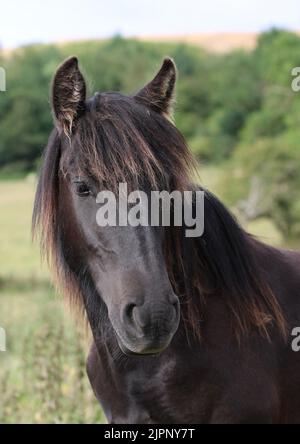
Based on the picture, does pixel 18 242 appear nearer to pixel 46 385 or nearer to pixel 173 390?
pixel 46 385

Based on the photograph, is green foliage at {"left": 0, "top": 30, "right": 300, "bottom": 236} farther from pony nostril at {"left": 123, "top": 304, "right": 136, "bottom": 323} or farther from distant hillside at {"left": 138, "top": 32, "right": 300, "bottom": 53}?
pony nostril at {"left": 123, "top": 304, "right": 136, "bottom": 323}

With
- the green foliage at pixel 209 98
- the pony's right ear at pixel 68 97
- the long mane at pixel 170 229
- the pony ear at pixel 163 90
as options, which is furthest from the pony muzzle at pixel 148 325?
the green foliage at pixel 209 98

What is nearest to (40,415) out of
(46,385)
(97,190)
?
(46,385)

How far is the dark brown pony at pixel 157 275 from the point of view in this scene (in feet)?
9.59

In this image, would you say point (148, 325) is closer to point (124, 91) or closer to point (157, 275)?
point (157, 275)

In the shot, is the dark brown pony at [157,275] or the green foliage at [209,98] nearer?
the dark brown pony at [157,275]

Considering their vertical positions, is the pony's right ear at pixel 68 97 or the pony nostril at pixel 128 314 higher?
the pony's right ear at pixel 68 97

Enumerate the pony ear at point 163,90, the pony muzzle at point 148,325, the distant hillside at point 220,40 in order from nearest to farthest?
the pony muzzle at point 148,325
the pony ear at point 163,90
the distant hillside at point 220,40

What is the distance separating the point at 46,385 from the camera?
18.7ft

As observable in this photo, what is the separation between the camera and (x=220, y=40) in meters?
79.4

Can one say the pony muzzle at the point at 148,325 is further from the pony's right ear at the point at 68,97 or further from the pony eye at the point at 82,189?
the pony's right ear at the point at 68,97

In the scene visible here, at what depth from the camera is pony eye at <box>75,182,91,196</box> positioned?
9.73 ft

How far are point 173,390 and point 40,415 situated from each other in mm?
2822

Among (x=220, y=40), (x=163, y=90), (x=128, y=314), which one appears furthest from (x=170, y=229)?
(x=220, y=40)
